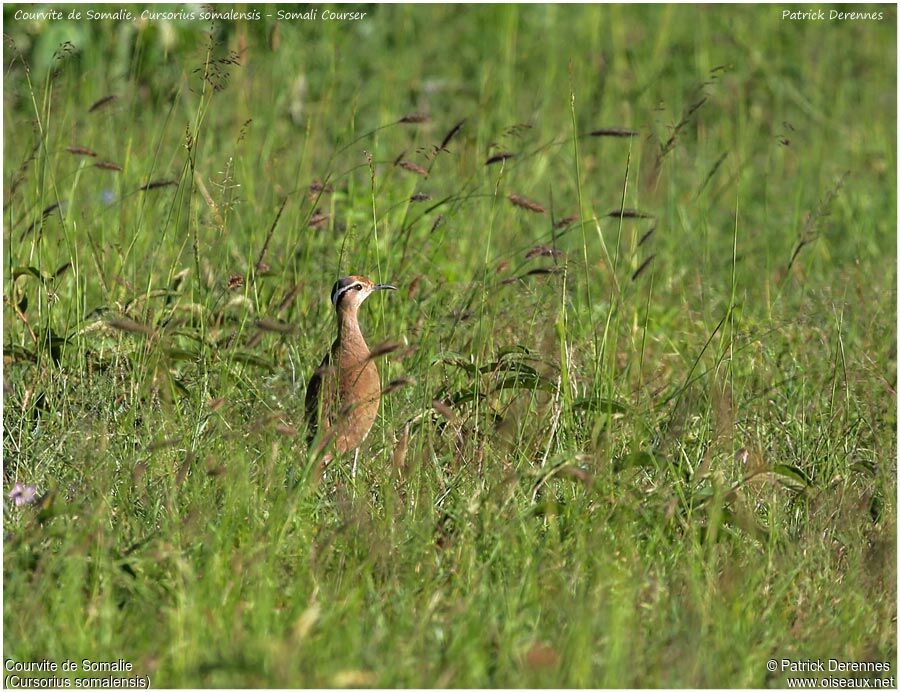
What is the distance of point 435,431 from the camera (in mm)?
4453

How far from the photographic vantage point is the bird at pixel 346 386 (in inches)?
161

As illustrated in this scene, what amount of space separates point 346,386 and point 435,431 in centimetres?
36

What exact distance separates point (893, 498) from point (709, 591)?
3.01 ft

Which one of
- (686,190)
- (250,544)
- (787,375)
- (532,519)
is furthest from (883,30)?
(250,544)

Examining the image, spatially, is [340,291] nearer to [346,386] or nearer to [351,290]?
[351,290]

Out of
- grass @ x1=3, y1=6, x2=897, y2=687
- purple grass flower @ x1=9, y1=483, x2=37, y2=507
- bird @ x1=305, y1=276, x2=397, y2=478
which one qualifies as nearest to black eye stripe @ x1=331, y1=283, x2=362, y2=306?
bird @ x1=305, y1=276, x2=397, y2=478

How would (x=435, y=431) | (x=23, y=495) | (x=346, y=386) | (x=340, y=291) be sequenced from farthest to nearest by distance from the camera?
1. (x=340, y=291)
2. (x=346, y=386)
3. (x=435, y=431)
4. (x=23, y=495)

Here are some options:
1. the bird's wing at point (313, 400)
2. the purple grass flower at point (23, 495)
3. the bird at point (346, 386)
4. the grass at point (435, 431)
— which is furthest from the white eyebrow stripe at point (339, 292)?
the purple grass flower at point (23, 495)

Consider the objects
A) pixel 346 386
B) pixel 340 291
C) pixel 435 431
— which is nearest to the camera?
pixel 435 431

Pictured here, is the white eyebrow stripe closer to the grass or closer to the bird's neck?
the bird's neck

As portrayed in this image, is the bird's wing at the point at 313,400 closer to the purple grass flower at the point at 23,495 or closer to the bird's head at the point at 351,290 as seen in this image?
the bird's head at the point at 351,290

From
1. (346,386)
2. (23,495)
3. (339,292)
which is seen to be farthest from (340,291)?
(23,495)

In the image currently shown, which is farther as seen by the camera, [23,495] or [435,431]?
[435,431]

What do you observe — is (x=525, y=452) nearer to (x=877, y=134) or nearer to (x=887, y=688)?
(x=887, y=688)
